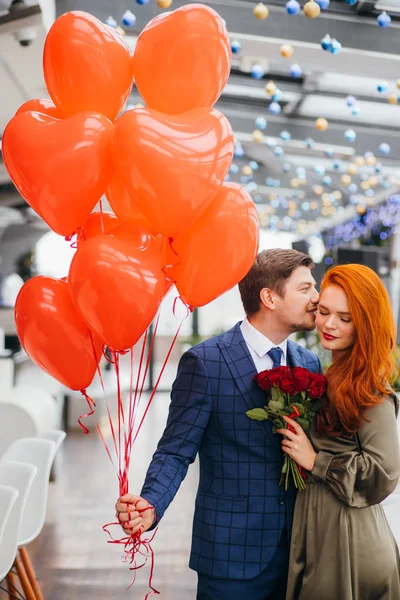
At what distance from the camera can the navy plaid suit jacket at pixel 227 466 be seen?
1855mm

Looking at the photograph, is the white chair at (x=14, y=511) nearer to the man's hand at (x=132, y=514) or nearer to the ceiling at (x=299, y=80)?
the man's hand at (x=132, y=514)

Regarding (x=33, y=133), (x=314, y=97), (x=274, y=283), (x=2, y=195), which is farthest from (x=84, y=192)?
(x=2, y=195)

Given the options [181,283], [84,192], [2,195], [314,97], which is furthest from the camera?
[2,195]

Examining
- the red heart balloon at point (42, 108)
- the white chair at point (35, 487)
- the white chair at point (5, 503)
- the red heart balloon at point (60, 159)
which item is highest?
the red heart balloon at point (42, 108)

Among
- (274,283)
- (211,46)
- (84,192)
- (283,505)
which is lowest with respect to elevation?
(283,505)

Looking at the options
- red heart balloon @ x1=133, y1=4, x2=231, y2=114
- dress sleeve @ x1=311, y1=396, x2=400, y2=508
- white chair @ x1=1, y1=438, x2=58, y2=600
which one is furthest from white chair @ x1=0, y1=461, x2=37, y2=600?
red heart balloon @ x1=133, y1=4, x2=231, y2=114

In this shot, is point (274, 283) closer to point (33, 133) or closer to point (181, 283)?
point (181, 283)

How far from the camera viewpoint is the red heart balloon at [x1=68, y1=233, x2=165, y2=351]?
162cm

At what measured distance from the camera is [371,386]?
180cm

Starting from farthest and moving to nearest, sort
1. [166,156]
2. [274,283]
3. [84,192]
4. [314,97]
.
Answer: [314,97] → [274,283] → [84,192] → [166,156]

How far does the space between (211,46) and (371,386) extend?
→ 0.93 m

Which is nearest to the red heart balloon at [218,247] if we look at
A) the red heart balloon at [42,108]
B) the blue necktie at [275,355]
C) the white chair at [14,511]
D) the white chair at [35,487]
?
the blue necktie at [275,355]

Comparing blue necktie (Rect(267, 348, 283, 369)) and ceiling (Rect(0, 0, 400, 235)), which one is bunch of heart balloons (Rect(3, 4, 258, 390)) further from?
ceiling (Rect(0, 0, 400, 235))

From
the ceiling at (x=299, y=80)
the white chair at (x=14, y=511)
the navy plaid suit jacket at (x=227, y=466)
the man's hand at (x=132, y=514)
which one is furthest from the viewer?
the ceiling at (x=299, y=80)
